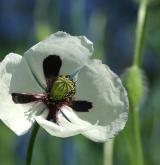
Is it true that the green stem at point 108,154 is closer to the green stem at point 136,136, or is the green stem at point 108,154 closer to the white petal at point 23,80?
the green stem at point 136,136

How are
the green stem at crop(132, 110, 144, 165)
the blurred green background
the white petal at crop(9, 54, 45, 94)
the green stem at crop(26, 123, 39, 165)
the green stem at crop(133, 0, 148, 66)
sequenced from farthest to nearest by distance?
1. the blurred green background
2. the green stem at crop(133, 0, 148, 66)
3. the green stem at crop(132, 110, 144, 165)
4. the white petal at crop(9, 54, 45, 94)
5. the green stem at crop(26, 123, 39, 165)

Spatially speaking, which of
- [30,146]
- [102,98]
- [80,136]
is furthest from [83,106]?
[80,136]

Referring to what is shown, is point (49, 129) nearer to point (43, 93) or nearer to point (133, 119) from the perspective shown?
point (43, 93)

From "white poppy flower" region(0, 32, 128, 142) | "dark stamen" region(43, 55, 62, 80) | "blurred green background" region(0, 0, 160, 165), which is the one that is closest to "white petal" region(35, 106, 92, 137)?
"white poppy flower" region(0, 32, 128, 142)

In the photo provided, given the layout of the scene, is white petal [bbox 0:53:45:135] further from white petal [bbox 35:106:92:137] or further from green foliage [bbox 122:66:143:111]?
green foliage [bbox 122:66:143:111]

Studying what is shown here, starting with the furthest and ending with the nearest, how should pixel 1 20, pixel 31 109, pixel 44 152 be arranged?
pixel 1 20 → pixel 44 152 → pixel 31 109

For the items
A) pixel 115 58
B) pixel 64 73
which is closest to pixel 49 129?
pixel 64 73

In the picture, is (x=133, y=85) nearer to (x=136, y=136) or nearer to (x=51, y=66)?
(x=136, y=136)
